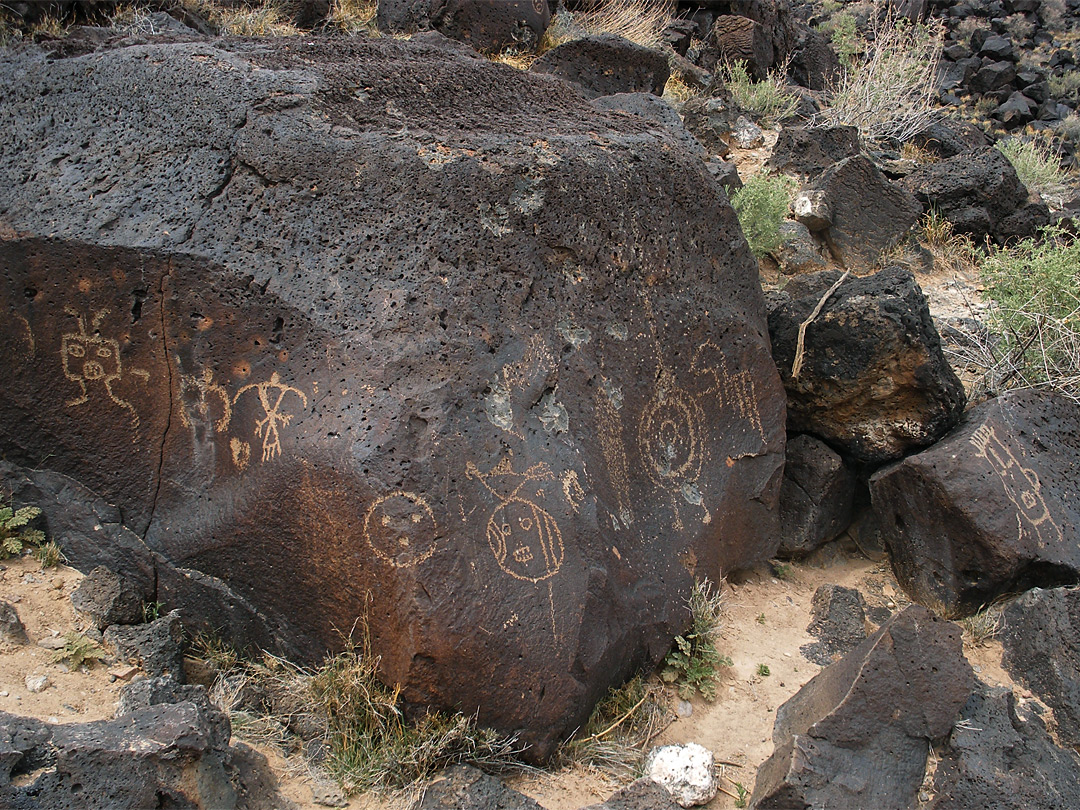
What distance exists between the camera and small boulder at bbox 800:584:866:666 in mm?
3156

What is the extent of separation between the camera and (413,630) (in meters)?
2.33

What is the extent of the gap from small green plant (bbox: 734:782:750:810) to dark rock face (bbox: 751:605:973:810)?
8cm

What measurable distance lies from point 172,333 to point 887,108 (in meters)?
6.98

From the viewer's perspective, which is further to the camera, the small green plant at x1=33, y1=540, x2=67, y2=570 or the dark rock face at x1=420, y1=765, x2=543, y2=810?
the small green plant at x1=33, y1=540, x2=67, y2=570

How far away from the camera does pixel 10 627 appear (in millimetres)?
2445

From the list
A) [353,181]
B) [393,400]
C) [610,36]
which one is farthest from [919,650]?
[610,36]

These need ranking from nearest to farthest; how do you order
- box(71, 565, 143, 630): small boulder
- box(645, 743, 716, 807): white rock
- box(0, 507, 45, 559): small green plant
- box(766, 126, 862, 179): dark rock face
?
box(645, 743, 716, 807): white rock → box(71, 565, 143, 630): small boulder → box(0, 507, 45, 559): small green plant → box(766, 126, 862, 179): dark rock face

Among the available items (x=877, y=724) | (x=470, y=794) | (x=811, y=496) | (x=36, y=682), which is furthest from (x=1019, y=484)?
(x=36, y=682)

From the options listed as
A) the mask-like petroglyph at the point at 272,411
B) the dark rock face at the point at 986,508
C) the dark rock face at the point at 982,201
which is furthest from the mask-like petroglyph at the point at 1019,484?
the dark rock face at the point at 982,201

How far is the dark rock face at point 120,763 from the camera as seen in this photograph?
1.81m

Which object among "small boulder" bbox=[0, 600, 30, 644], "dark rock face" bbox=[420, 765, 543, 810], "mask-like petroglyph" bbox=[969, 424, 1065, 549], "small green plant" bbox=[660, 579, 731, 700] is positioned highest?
"mask-like petroglyph" bbox=[969, 424, 1065, 549]

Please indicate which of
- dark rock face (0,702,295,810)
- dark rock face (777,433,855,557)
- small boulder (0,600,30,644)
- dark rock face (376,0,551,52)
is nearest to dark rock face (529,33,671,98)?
dark rock face (376,0,551,52)

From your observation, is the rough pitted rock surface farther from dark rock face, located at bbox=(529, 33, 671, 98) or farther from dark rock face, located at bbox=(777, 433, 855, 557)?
dark rock face, located at bbox=(529, 33, 671, 98)

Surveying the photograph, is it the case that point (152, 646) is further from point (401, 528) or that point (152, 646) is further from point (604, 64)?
point (604, 64)
